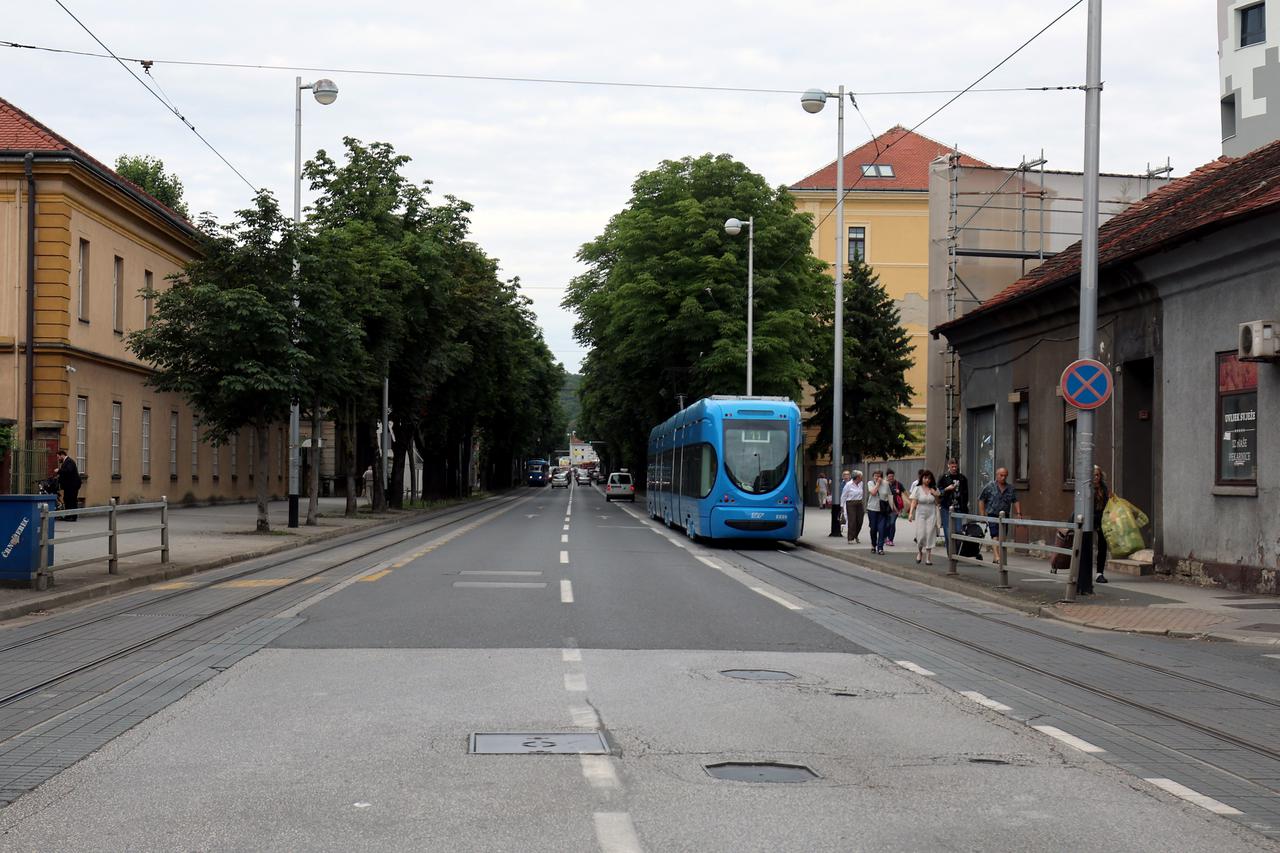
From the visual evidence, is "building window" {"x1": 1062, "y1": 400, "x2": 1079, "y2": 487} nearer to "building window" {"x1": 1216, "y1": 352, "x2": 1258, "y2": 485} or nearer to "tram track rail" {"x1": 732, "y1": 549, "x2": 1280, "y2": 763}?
"building window" {"x1": 1216, "y1": 352, "x2": 1258, "y2": 485}

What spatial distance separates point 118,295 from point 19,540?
26.8m

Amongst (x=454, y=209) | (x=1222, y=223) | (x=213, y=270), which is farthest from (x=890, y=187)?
(x=1222, y=223)

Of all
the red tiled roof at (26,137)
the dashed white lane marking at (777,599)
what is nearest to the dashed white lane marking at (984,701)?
the dashed white lane marking at (777,599)

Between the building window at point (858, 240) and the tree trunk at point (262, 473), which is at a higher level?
the building window at point (858, 240)

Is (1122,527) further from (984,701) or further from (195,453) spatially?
(195,453)

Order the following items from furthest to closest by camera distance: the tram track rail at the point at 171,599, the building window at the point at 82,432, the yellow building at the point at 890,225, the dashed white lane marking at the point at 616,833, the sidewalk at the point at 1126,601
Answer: the yellow building at the point at 890,225 → the building window at the point at 82,432 → the sidewalk at the point at 1126,601 → the tram track rail at the point at 171,599 → the dashed white lane marking at the point at 616,833

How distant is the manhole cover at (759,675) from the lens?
9.52 meters

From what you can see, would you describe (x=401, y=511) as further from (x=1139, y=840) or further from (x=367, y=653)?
(x=1139, y=840)

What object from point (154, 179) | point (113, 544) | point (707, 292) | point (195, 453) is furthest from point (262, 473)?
point (154, 179)

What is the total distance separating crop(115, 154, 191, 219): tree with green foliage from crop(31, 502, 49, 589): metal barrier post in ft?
164

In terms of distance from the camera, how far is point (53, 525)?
49.2ft

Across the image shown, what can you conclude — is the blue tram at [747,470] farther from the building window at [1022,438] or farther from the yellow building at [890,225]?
the yellow building at [890,225]

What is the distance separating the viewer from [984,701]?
A: 28.5 ft

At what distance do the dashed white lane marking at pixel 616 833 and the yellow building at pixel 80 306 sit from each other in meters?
26.8
